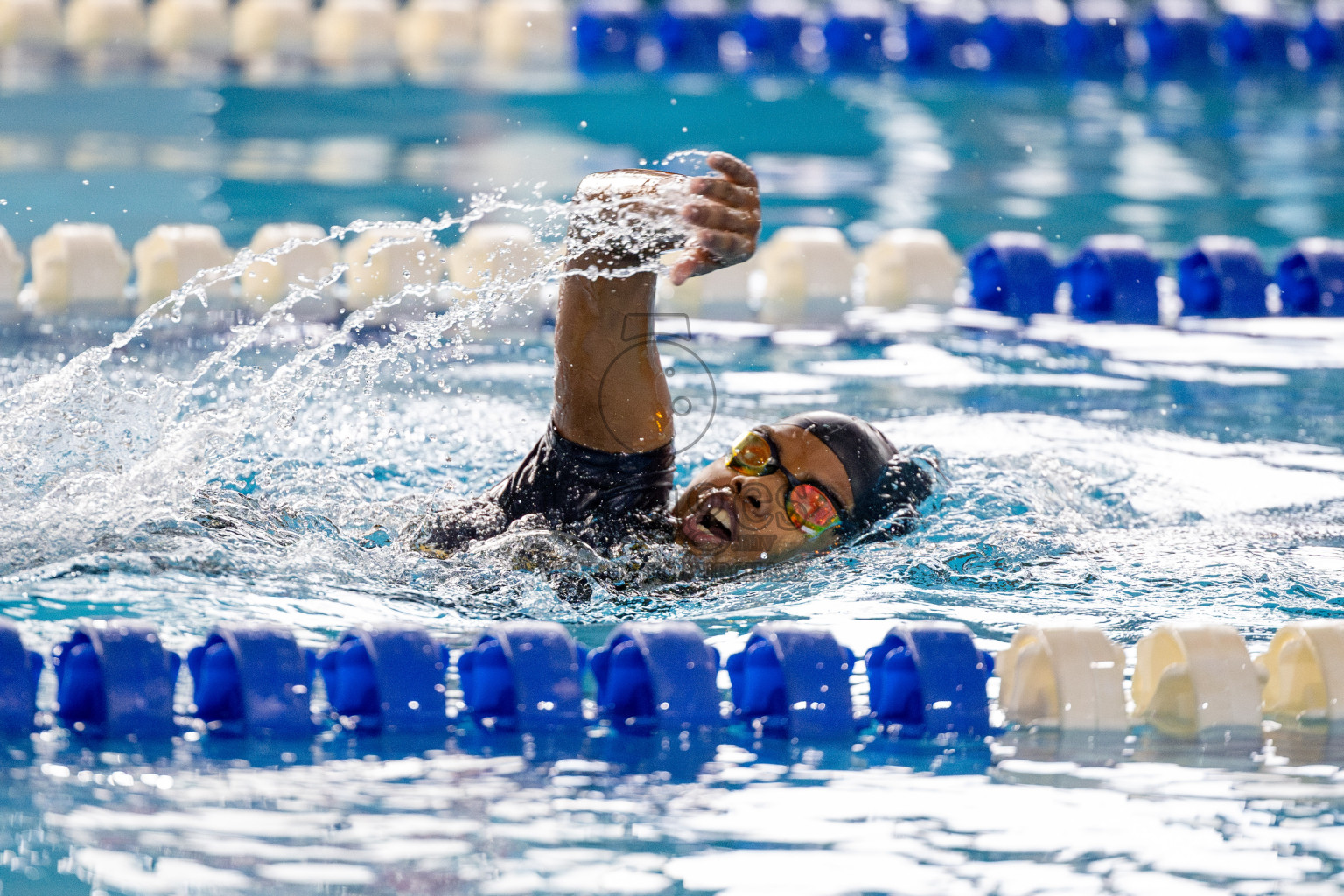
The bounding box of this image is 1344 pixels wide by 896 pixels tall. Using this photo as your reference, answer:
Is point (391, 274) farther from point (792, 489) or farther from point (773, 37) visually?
point (773, 37)

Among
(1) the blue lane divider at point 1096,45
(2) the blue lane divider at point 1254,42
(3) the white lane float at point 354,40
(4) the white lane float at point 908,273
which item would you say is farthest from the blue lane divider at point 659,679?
(2) the blue lane divider at point 1254,42

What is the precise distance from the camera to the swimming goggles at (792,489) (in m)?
2.55

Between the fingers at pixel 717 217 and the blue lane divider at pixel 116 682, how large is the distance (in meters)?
0.94

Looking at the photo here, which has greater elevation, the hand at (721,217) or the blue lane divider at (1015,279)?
the blue lane divider at (1015,279)

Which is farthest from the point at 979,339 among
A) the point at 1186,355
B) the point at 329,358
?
the point at 329,358

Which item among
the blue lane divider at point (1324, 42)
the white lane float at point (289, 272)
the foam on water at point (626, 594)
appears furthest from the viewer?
the blue lane divider at point (1324, 42)

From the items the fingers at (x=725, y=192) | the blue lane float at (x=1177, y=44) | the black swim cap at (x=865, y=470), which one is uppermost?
the blue lane float at (x=1177, y=44)

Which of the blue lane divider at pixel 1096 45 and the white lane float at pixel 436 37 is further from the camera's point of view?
the blue lane divider at pixel 1096 45

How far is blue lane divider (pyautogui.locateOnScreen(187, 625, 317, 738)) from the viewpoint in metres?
2.10

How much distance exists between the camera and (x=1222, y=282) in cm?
529

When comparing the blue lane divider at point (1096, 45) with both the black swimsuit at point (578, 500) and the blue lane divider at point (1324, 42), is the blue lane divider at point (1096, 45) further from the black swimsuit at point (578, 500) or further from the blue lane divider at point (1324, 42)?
the black swimsuit at point (578, 500)

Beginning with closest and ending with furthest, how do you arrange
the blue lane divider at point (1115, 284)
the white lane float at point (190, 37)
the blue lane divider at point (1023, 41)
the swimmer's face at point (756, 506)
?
the swimmer's face at point (756, 506)
the blue lane divider at point (1115, 284)
the white lane float at point (190, 37)
the blue lane divider at point (1023, 41)

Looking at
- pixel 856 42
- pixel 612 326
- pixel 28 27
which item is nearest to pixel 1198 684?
pixel 612 326

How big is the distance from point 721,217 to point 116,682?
103cm
